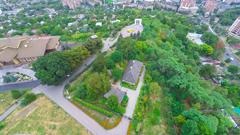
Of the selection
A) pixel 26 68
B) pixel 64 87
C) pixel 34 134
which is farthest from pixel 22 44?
pixel 34 134

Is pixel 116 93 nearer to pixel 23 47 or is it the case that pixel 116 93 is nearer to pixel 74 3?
pixel 23 47

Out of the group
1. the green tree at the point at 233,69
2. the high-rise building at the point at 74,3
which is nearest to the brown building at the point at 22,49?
the green tree at the point at 233,69

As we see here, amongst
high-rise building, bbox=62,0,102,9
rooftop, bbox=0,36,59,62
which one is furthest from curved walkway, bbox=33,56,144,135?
high-rise building, bbox=62,0,102,9

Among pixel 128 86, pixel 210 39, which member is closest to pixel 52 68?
pixel 128 86

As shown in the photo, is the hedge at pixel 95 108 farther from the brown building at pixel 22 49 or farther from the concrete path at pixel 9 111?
the brown building at pixel 22 49

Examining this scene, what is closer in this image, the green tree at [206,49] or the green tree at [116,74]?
the green tree at [116,74]

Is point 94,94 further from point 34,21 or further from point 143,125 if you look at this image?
point 34,21
